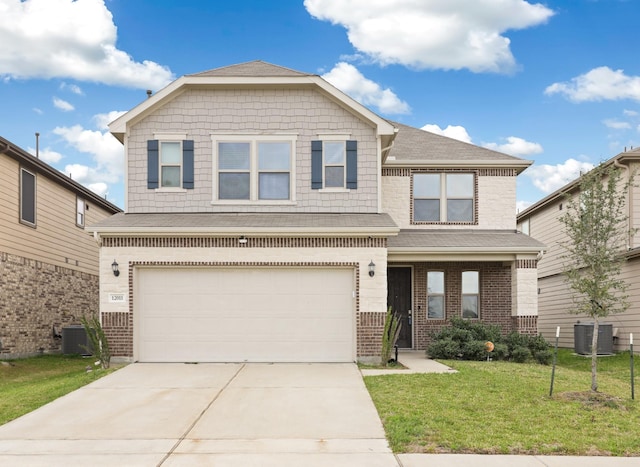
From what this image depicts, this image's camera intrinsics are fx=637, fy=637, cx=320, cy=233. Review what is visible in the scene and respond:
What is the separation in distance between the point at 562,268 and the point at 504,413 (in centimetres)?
1097

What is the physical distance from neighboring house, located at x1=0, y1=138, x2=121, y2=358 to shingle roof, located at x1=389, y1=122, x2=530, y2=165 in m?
10.5

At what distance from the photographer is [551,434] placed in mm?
8195

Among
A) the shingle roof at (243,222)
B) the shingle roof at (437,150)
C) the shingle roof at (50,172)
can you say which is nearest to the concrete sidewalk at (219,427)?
the shingle roof at (243,222)

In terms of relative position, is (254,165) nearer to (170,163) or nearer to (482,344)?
(170,163)

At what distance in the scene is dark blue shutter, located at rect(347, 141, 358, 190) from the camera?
51.4 ft

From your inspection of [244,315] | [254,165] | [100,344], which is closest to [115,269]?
[100,344]

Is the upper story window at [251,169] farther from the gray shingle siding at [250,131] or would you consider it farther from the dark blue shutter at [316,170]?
the dark blue shutter at [316,170]

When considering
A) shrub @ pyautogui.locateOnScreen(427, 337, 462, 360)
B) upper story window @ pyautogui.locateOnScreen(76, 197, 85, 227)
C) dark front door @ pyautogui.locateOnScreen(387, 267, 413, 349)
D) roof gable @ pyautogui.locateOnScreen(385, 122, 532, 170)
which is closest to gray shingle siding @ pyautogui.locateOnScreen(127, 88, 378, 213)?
roof gable @ pyautogui.locateOnScreen(385, 122, 532, 170)

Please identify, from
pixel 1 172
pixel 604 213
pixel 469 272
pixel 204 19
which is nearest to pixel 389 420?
pixel 604 213

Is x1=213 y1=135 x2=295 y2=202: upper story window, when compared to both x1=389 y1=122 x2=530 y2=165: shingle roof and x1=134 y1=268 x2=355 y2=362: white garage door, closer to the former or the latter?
x1=134 y1=268 x2=355 y2=362: white garage door

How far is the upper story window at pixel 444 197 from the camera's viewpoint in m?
18.1

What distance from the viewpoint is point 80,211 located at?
22219 mm

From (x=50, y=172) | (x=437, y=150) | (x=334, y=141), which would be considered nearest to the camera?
(x=334, y=141)

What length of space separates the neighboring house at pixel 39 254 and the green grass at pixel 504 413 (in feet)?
34.7
